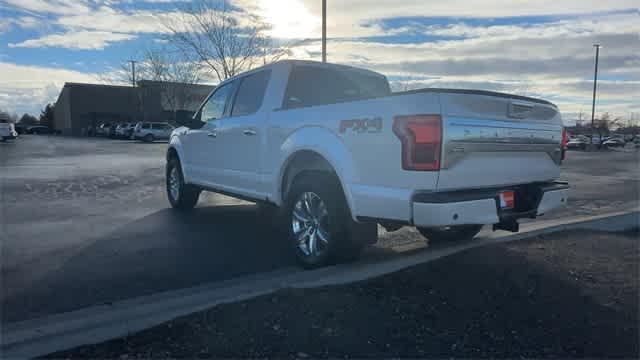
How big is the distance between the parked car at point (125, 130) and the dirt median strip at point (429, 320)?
5019 centimetres

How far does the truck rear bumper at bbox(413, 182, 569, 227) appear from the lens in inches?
146

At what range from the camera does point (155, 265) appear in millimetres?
4898

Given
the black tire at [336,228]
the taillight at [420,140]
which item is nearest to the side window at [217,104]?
the black tire at [336,228]

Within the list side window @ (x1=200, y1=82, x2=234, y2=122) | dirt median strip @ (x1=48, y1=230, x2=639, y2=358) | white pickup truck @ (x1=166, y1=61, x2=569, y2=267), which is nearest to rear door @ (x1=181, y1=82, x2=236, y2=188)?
side window @ (x1=200, y1=82, x2=234, y2=122)

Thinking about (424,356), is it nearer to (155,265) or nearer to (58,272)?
(155,265)

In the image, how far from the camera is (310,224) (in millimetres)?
4875

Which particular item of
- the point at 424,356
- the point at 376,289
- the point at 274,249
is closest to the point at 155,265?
the point at 274,249

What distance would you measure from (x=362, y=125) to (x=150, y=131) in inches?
1711

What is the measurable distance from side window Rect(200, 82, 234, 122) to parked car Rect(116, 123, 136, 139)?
151 ft

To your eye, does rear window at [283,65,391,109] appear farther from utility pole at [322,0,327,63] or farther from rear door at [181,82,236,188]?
utility pole at [322,0,327,63]

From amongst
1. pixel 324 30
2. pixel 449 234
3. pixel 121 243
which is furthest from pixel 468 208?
pixel 324 30

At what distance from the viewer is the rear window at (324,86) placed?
5.68 metres

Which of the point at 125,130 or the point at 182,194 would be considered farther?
the point at 125,130

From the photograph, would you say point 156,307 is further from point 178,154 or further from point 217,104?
point 178,154
